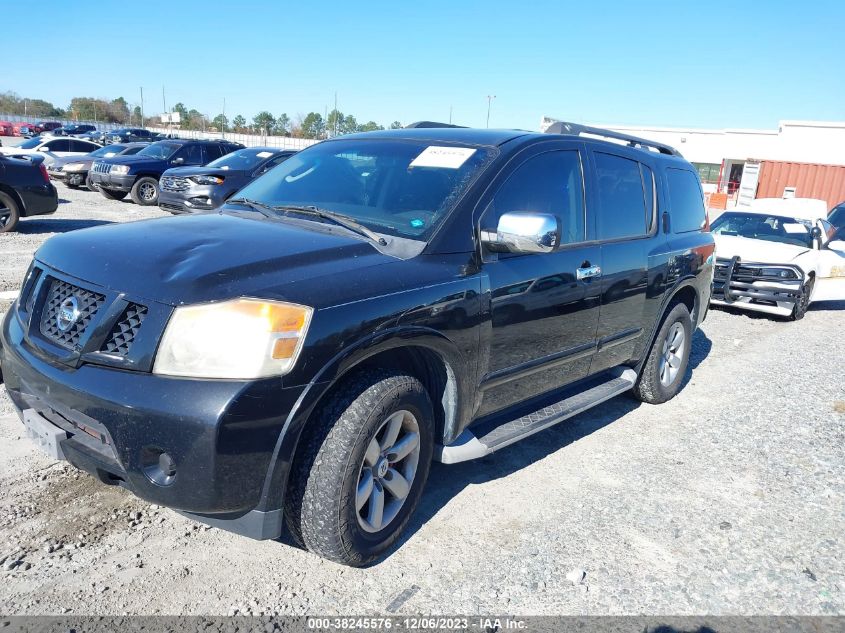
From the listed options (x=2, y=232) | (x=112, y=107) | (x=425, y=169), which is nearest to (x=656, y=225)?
(x=425, y=169)

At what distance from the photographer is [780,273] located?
9211 millimetres

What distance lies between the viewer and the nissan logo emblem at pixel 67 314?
2582 mm

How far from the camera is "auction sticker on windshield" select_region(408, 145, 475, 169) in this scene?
3.51 m

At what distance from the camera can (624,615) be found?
9.02ft

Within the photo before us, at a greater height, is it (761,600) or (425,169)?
(425,169)

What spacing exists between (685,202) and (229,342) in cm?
435

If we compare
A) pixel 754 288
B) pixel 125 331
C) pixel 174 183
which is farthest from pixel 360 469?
pixel 174 183

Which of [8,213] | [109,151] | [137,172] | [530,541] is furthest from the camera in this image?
[109,151]

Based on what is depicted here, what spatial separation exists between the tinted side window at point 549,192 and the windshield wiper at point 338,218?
581 mm

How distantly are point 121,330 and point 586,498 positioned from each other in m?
2.58

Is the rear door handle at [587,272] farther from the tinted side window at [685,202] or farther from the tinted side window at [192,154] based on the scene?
the tinted side window at [192,154]

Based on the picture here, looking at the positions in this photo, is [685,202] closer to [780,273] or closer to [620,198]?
[620,198]

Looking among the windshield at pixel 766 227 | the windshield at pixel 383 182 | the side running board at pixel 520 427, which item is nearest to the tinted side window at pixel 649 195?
the side running board at pixel 520 427

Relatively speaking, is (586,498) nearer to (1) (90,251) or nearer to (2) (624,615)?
(2) (624,615)
